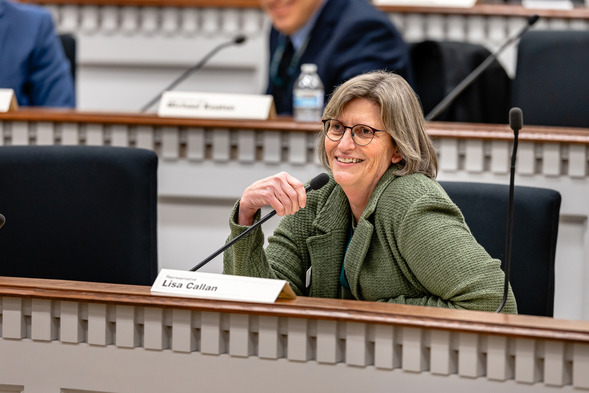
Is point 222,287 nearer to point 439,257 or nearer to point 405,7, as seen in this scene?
point 439,257

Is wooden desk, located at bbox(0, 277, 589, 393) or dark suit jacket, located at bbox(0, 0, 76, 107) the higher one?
dark suit jacket, located at bbox(0, 0, 76, 107)

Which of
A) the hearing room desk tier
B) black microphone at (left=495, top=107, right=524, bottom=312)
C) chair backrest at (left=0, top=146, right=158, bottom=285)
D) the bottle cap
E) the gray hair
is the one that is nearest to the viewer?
black microphone at (left=495, top=107, right=524, bottom=312)

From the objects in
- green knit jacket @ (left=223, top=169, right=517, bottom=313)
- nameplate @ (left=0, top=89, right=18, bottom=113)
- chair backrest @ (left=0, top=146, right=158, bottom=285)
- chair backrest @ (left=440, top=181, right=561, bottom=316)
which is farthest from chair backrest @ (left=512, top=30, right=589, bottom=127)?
nameplate @ (left=0, top=89, right=18, bottom=113)

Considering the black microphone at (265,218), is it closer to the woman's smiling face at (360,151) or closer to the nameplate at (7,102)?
the woman's smiling face at (360,151)

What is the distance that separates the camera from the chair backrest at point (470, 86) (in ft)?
9.78

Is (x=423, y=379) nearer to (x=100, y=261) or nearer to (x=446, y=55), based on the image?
(x=100, y=261)

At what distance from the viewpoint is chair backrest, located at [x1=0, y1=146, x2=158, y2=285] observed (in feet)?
5.98

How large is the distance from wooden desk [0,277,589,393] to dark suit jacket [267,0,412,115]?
70.8 inches

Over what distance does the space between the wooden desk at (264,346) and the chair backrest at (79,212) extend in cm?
52

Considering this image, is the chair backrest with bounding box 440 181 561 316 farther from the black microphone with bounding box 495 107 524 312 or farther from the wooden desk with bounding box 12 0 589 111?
the wooden desk with bounding box 12 0 589 111

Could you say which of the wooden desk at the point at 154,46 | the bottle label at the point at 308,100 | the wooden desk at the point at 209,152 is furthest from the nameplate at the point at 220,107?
the wooden desk at the point at 154,46

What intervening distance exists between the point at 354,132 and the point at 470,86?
145 centimetres

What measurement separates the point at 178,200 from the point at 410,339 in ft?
4.49

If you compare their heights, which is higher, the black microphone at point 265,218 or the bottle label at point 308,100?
the bottle label at point 308,100
